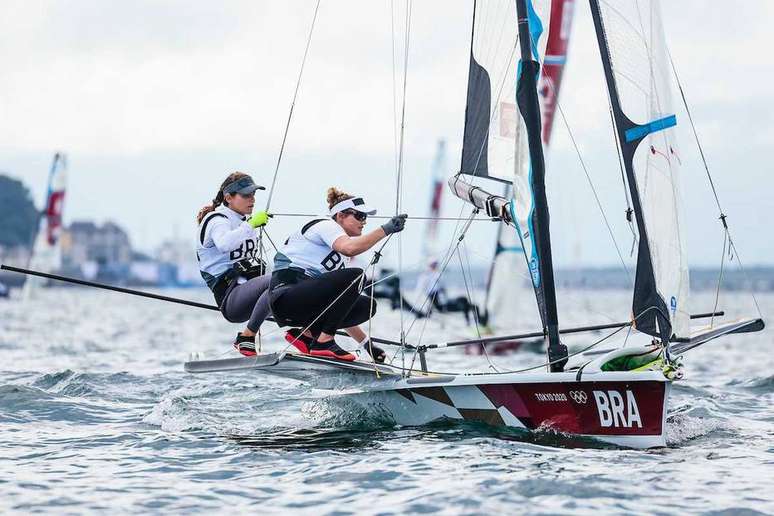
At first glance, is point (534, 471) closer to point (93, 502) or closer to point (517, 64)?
point (93, 502)

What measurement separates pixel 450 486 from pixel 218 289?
3259 mm

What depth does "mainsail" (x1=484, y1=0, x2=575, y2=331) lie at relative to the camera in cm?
1823

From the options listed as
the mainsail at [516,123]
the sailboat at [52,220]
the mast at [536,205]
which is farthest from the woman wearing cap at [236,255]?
the sailboat at [52,220]

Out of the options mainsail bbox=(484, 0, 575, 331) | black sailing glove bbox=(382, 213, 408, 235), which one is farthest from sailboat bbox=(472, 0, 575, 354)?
black sailing glove bbox=(382, 213, 408, 235)

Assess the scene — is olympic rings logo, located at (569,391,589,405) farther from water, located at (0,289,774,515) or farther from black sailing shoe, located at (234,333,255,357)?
black sailing shoe, located at (234,333,255,357)

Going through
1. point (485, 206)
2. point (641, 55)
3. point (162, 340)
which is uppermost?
point (641, 55)

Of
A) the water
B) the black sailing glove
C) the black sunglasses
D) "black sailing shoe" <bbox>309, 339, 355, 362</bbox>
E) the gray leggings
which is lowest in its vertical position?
the water

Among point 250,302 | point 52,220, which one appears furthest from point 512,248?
point 52,220

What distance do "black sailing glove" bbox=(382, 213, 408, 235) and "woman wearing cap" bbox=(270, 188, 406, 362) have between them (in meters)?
0.32

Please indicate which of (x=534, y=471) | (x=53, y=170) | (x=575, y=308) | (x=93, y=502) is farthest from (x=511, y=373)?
(x=575, y=308)

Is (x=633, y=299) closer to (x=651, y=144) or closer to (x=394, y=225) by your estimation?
(x=651, y=144)

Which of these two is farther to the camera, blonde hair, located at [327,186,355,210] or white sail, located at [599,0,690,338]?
blonde hair, located at [327,186,355,210]

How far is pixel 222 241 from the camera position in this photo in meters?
7.93

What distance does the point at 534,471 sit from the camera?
6188mm
